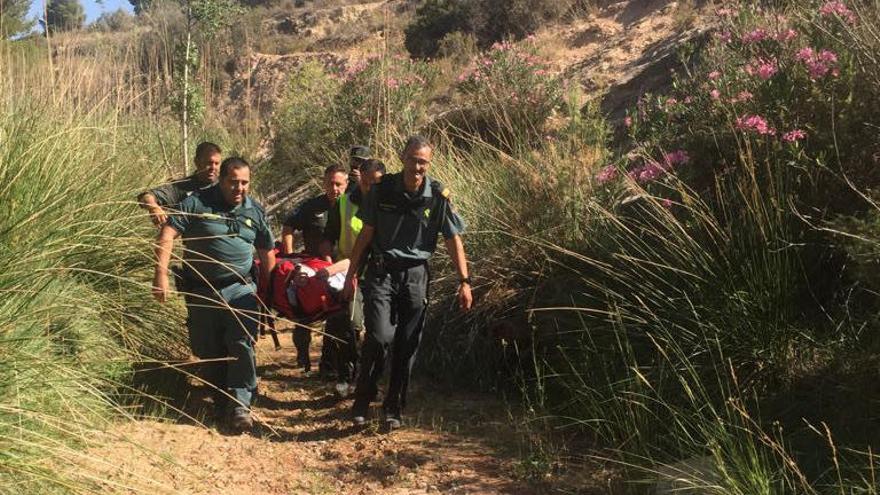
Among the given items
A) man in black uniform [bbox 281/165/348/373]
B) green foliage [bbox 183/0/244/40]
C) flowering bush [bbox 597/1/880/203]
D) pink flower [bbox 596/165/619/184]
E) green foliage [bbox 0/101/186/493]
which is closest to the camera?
green foliage [bbox 0/101/186/493]

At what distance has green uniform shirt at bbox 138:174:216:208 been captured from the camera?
523 cm

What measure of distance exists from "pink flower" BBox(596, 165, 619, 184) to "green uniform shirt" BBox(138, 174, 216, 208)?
2645mm

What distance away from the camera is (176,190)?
537 centimetres

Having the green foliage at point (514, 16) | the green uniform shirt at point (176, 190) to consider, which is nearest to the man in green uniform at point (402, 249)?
the green uniform shirt at point (176, 190)

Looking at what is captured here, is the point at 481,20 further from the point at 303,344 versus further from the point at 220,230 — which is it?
the point at 220,230

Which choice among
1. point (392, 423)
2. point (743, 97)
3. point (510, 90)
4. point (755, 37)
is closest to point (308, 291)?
point (392, 423)

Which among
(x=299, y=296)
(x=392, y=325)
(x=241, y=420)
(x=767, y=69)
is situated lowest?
(x=241, y=420)

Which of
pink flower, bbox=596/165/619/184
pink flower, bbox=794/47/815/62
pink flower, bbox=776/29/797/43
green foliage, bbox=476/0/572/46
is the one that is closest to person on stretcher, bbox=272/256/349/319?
pink flower, bbox=596/165/619/184

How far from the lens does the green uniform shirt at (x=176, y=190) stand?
523 centimetres

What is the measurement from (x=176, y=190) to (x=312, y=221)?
112cm

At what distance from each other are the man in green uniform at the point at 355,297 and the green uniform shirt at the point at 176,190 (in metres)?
0.92

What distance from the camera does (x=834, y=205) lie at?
14.3 ft

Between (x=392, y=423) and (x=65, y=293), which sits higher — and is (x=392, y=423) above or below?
below

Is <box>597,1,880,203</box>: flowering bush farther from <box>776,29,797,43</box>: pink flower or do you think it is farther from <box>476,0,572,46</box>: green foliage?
<box>476,0,572,46</box>: green foliage
